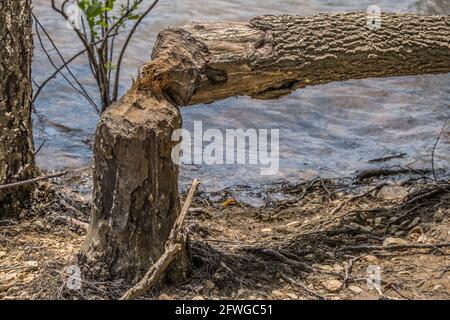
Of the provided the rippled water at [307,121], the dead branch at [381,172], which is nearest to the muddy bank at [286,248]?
the dead branch at [381,172]

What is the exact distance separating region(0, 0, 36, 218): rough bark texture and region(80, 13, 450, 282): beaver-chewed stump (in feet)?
2.65

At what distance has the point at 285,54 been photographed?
10.8ft

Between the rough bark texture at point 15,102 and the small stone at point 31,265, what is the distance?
1.65 ft

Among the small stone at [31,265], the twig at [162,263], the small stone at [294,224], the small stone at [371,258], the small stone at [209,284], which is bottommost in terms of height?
the small stone at [294,224]

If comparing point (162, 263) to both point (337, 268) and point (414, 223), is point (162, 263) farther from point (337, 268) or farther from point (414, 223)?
point (414, 223)

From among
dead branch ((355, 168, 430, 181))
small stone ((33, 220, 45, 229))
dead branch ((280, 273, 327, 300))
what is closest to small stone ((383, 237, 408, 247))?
dead branch ((280, 273, 327, 300))

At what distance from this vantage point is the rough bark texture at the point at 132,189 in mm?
2713

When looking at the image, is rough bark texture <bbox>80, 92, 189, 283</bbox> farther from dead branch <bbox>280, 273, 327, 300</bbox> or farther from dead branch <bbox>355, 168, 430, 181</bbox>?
dead branch <bbox>355, 168, 430, 181</bbox>

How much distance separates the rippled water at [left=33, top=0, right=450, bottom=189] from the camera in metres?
5.09

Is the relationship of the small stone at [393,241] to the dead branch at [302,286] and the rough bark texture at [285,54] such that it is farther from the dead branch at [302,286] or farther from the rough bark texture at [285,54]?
the rough bark texture at [285,54]

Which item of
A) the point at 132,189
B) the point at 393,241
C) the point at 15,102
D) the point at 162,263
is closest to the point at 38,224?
the point at 15,102
